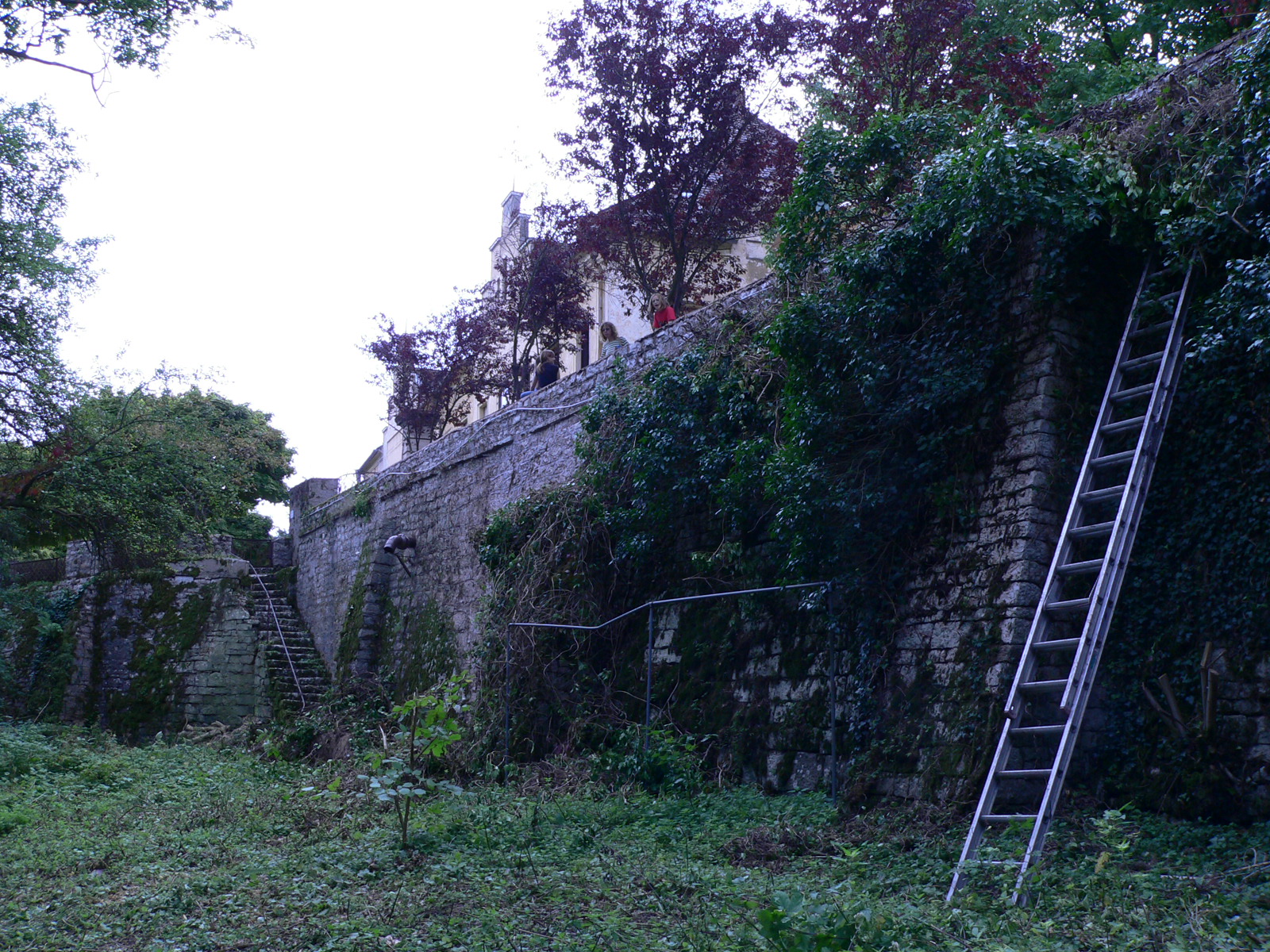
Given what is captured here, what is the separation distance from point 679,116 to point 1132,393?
10.5 metres

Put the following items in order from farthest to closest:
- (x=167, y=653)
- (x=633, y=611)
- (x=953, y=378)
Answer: (x=167, y=653)
(x=633, y=611)
(x=953, y=378)

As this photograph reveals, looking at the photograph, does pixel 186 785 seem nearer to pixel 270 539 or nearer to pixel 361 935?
pixel 361 935

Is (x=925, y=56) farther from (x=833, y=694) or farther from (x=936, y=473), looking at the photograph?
(x=833, y=694)

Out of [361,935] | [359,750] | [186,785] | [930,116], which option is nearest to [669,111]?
[930,116]

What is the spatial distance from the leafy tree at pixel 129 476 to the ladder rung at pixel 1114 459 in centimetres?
1199

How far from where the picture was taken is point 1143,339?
614 cm

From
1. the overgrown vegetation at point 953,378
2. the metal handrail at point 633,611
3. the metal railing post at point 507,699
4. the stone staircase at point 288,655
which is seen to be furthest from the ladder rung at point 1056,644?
the stone staircase at point 288,655

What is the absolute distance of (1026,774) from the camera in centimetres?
520

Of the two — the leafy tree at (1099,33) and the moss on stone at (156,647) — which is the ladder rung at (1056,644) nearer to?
the leafy tree at (1099,33)

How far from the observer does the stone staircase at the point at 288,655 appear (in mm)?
15805

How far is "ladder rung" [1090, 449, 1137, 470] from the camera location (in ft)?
18.5

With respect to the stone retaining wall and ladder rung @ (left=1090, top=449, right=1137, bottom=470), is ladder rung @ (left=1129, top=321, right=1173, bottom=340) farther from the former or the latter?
the stone retaining wall

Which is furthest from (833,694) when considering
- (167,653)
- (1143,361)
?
(167,653)

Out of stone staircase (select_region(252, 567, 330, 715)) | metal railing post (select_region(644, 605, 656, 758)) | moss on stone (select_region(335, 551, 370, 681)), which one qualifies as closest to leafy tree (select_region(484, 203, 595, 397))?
moss on stone (select_region(335, 551, 370, 681))
